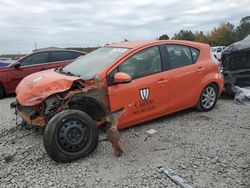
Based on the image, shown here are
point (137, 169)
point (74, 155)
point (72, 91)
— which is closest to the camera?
point (137, 169)

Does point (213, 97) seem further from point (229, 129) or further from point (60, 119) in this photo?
point (60, 119)

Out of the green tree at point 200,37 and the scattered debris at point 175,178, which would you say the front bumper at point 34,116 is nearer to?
the scattered debris at point 175,178

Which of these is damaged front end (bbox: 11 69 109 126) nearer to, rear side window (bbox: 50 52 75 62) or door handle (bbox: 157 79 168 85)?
door handle (bbox: 157 79 168 85)

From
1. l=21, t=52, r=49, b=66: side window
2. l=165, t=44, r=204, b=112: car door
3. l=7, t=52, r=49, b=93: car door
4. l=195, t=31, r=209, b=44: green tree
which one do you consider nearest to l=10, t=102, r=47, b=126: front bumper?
l=165, t=44, r=204, b=112: car door

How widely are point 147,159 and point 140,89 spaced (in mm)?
1371

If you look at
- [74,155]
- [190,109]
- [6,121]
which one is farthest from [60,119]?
[190,109]

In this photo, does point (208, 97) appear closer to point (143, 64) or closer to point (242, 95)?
point (242, 95)

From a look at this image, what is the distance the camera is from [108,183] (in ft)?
13.0

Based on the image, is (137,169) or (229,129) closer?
(137,169)

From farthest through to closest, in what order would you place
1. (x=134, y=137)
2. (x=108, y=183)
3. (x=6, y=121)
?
(x=6, y=121)
(x=134, y=137)
(x=108, y=183)

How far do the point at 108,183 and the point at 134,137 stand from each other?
5.13 ft

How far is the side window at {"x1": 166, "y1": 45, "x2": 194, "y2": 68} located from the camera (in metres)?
6.23

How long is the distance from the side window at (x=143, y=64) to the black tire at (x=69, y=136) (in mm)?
1229

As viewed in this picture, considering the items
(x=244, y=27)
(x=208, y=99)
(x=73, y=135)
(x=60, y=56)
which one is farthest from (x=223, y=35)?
(x=73, y=135)
